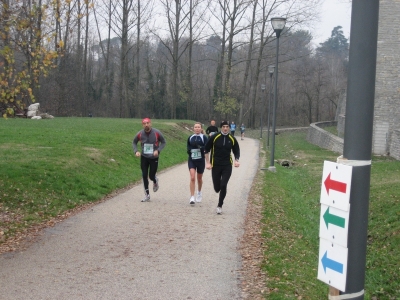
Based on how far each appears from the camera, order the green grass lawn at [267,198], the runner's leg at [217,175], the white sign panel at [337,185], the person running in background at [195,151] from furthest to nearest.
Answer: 1. the person running in background at [195,151]
2. the runner's leg at [217,175]
3. the green grass lawn at [267,198]
4. the white sign panel at [337,185]

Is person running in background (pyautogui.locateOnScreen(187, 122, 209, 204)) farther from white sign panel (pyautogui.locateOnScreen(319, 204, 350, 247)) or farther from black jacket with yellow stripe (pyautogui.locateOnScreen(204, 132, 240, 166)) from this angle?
white sign panel (pyautogui.locateOnScreen(319, 204, 350, 247))

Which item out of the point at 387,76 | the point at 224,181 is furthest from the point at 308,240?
the point at 387,76

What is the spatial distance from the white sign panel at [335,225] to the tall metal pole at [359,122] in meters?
0.04

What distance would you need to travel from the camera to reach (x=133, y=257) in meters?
7.58

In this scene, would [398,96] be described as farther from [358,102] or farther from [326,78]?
[326,78]

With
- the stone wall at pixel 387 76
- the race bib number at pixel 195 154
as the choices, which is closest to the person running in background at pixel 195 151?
the race bib number at pixel 195 154

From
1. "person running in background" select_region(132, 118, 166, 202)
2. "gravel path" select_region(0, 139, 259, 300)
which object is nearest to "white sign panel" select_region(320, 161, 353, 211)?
"gravel path" select_region(0, 139, 259, 300)

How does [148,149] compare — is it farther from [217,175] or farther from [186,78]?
[186,78]

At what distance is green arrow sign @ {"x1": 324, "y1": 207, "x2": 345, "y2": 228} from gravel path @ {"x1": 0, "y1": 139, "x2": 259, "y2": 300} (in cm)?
297

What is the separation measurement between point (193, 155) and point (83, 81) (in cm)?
5384

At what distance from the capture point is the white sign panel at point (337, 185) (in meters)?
3.14

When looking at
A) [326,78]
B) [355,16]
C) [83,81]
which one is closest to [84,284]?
[355,16]

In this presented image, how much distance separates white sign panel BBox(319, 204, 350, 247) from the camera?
10.4ft

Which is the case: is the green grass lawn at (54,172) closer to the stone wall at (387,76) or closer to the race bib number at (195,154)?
the race bib number at (195,154)
